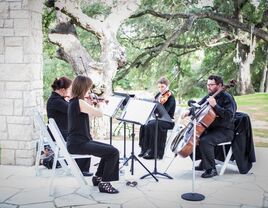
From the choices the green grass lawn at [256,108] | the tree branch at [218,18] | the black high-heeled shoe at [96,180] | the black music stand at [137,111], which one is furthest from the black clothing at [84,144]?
the green grass lawn at [256,108]

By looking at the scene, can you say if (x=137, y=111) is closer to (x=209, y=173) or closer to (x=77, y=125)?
(x=77, y=125)

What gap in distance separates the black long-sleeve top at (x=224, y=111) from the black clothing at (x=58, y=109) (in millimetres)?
1628

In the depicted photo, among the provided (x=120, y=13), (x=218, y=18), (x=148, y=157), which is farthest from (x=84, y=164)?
(x=218, y=18)

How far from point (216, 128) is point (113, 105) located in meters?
1.23

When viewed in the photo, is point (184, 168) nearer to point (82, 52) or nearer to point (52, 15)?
point (82, 52)

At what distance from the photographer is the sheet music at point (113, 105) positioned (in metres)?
4.95

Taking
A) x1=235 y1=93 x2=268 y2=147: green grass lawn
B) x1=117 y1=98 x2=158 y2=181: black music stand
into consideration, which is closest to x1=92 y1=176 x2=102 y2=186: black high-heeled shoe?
x1=117 y1=98 x2=158 y2=181: black music stand

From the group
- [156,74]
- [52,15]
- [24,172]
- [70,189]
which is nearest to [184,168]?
[70,189]

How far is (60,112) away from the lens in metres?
4.98

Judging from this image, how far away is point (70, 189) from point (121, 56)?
4748 mm

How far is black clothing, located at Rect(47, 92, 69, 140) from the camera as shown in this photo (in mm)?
4879

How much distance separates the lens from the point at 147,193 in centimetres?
432

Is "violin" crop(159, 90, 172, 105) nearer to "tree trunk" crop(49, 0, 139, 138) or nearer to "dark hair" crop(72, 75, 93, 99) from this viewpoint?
"dark hair" crop(72, 75, 93, 99)

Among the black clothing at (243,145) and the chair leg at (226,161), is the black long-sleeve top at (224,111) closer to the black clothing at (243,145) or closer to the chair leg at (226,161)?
the black clothing at (243,145)
